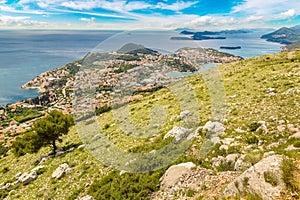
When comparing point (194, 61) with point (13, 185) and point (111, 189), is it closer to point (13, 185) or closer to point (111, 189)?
point (111, 189)

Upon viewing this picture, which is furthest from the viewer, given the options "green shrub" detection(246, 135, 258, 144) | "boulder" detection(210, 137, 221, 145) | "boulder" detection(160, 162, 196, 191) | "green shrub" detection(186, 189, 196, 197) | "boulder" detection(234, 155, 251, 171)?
"boulder" detection(210, 137, 221, 145)

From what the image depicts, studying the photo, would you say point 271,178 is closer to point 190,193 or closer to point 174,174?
point 190,193

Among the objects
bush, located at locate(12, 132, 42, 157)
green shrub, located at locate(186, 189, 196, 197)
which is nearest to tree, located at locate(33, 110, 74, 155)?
bush, located at locate(12, 132, 42, 157)

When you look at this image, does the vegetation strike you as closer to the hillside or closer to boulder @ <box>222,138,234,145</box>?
the hillside

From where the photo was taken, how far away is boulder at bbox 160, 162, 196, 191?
26.8 ft

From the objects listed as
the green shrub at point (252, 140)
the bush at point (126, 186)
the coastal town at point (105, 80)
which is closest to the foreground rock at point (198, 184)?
the bush at point (126, 186)

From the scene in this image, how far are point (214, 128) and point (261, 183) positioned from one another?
291 inches

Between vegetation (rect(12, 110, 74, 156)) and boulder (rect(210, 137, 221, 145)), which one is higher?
boulder (rect(210, 137, 221, 145))

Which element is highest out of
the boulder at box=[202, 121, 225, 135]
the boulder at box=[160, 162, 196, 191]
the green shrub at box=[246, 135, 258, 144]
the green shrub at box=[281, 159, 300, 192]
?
the green shrub at box=[281, 159, 300, 192]

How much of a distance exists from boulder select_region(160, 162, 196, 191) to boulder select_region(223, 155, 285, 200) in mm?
2980

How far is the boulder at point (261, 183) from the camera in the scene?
4.42m

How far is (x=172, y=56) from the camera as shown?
63.9 ft

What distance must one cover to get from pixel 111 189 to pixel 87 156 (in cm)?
589

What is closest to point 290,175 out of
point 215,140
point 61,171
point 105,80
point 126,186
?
point 215,140
